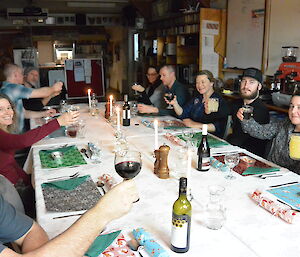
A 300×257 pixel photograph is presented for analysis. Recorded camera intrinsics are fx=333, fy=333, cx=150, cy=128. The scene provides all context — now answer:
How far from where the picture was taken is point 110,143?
266 cm

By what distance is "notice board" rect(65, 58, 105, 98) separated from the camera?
959 cm

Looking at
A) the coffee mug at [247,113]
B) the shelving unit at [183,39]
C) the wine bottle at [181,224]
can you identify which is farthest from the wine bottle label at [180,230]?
the shelving unit at [183,39]

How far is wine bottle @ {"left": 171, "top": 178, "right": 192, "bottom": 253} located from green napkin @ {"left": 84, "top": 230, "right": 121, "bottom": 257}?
24cm

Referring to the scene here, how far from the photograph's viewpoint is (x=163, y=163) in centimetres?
196

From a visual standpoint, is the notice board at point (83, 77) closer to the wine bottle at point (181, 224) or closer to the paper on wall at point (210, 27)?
the paper on wall at point (210, 27)

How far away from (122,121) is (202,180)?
158 centimetres

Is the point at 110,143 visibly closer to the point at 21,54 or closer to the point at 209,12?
the point at 209,12

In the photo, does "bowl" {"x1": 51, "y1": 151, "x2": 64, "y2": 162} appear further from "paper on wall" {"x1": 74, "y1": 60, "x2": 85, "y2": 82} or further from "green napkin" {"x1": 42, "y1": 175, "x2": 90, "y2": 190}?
"paper on wall" {"x1": 74, "y1": 60, "x2": 85, "y2": 82}

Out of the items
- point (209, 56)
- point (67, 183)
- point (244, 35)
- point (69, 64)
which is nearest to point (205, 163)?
point (67, 183)

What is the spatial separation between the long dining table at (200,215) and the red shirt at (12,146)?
115 millimetres

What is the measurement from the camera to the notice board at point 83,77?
959 cm

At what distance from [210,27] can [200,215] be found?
4.73m

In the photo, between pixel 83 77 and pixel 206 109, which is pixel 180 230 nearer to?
pixel 206 109

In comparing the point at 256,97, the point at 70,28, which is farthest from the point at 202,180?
the point at 70,28
